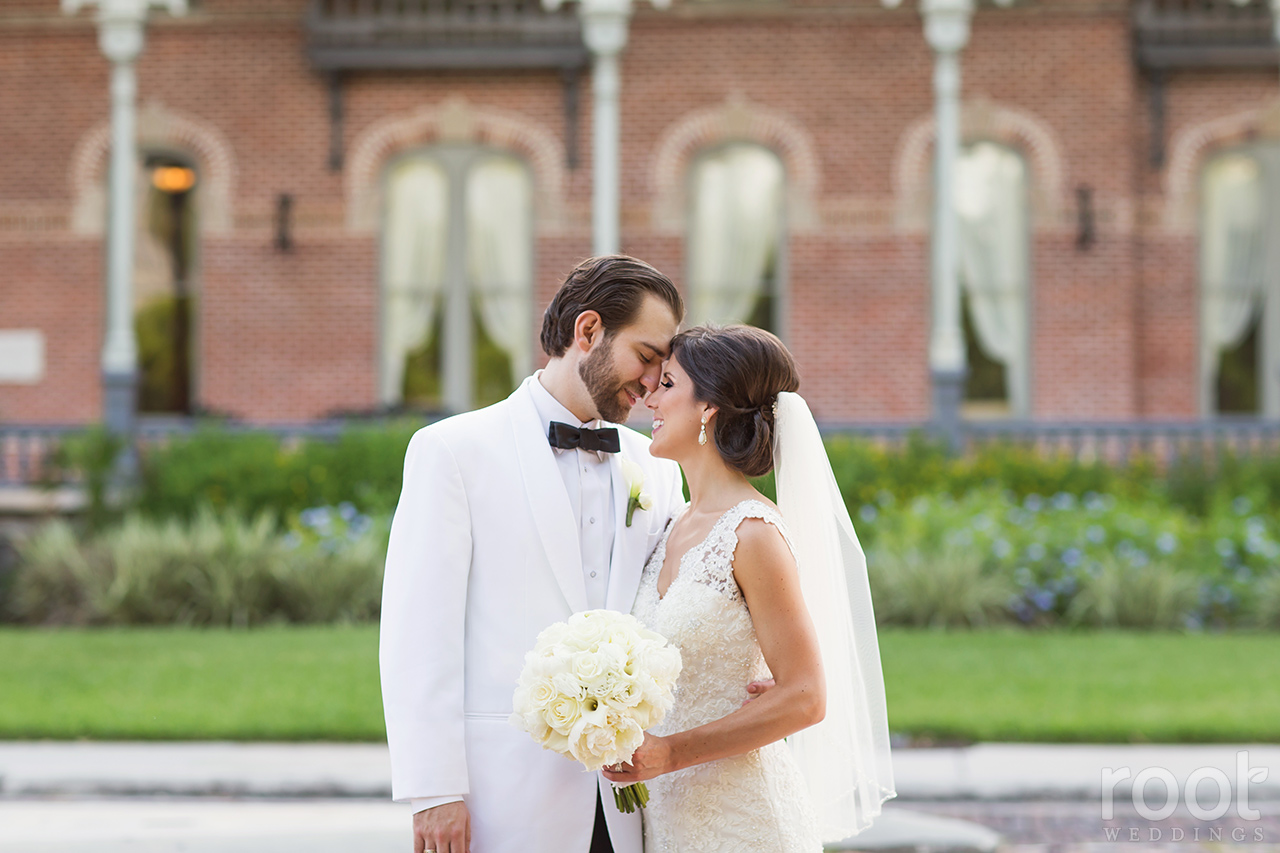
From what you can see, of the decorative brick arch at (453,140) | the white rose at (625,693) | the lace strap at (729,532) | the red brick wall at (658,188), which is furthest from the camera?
the decorative brick arch at (453,140)

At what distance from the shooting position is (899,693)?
7863mm

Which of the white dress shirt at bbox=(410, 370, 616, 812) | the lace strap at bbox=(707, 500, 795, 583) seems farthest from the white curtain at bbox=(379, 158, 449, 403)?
the lace strap at bbox=(707, 500, 795, 583)

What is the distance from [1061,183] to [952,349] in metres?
3.10

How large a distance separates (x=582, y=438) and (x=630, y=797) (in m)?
0.82

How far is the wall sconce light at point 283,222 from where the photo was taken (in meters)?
14.6

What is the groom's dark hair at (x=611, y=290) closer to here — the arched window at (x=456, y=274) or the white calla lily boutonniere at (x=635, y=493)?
the white calla lily boutonniere at (x=635, y=493)

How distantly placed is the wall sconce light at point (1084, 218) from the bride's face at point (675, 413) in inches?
493

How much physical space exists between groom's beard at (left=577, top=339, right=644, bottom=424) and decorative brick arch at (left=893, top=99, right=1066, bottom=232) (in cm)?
1209

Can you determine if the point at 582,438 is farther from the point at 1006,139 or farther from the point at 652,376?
the point at 1006,139

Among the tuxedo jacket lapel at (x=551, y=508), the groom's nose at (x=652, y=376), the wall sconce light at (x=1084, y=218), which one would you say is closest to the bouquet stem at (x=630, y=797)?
the tuxedo jacket lapel at (x=551, y=508)

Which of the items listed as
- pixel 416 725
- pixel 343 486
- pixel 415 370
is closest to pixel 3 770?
pixel 416 725

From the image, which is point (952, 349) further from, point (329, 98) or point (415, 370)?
point (329, 98)

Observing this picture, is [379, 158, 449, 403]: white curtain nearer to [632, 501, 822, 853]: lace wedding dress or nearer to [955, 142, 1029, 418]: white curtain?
[955, 142, 1029, 418]: white curtain

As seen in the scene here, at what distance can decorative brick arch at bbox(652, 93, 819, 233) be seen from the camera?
14656 mm
